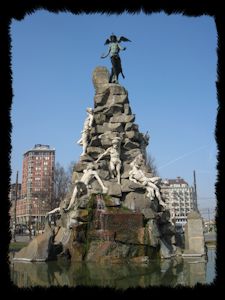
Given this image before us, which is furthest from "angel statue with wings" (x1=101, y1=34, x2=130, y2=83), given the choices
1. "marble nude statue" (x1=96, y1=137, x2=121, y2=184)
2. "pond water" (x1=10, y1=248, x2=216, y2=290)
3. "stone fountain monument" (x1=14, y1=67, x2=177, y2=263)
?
"pond water" (x1=10, y1=248, x2=216, y2=290)

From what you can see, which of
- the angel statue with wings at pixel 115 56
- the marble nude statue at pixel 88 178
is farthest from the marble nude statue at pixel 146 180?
the angel statue with wings at pixel 115 56

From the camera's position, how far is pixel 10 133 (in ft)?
9.77

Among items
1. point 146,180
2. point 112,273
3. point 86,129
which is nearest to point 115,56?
point 86,129

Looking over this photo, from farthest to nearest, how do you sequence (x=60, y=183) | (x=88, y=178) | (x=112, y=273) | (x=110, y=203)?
1. (x=60, y=183)
2. (x=88, y=178)
3. (x=110, y=203)
4. (x=112, y=273)

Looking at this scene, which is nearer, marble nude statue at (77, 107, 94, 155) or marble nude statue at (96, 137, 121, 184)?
marble nude statue at (96, 137, 121, 184)

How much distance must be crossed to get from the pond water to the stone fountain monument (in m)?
0.78

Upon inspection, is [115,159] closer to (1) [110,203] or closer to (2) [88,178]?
(2) [88,178]

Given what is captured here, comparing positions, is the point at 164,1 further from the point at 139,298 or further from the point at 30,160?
the point at 30,160

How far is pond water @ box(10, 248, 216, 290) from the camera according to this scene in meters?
9.21

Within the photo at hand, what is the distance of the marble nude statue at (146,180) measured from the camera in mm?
17031

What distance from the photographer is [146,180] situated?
674 inches

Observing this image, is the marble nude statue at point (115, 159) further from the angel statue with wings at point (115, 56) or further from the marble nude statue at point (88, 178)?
the angel statue with wings at point (115, 56)

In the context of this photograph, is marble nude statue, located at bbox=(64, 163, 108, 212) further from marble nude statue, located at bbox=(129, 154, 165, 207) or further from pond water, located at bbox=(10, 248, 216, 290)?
pond water, located at bbox=(10, 248, 216, 290)

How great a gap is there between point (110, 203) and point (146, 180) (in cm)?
244
